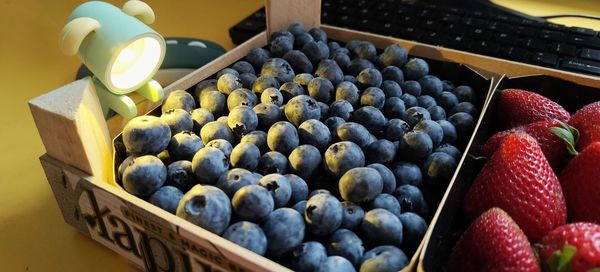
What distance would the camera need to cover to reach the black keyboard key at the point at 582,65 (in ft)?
2.93

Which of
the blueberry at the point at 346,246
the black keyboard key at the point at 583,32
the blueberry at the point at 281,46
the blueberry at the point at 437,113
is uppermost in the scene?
the blueberry at the point at 281,46

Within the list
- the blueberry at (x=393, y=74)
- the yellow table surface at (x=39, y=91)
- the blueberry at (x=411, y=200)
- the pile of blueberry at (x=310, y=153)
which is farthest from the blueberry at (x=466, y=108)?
the yellow table surface at (x=39, y=91)

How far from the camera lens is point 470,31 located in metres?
1.06

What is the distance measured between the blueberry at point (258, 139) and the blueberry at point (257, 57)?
23 centimetres

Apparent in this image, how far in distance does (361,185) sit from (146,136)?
27 cm

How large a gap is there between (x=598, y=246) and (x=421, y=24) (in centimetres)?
74

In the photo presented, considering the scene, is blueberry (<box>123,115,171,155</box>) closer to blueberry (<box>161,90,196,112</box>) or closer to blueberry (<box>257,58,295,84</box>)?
blueberry (<box>161,90,196,112</box>)

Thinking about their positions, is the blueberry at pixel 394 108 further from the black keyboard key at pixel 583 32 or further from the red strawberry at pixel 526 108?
the black keyboard key at pixel 583 32

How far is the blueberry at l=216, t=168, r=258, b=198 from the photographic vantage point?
56 centimetres

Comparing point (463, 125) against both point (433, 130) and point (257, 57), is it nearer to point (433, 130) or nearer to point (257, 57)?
point (433, 130)

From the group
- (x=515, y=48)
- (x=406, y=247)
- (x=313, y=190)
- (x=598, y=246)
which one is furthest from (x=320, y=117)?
(x=515, y=48)

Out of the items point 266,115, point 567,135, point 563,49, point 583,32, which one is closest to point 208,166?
point 266,115

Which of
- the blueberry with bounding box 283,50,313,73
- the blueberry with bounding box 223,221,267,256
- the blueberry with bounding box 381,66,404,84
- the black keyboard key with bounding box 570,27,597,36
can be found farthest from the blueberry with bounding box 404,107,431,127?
the black keyboard key with bounding box 570,27,597,36

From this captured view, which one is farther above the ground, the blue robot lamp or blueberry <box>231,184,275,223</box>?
the blue robot lamp
